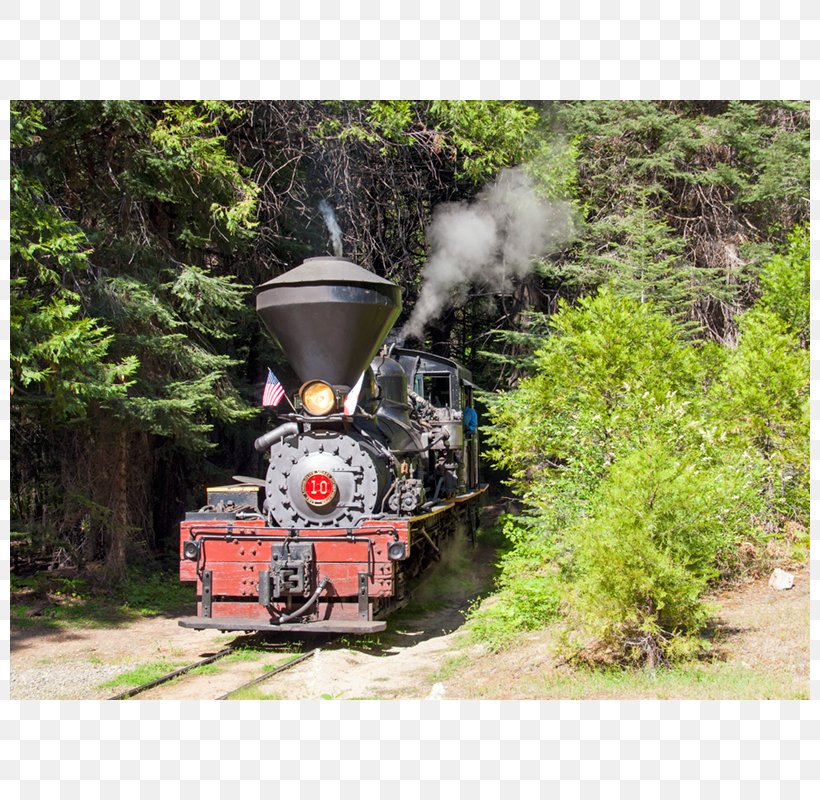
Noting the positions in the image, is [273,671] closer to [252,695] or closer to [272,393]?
[252,695]

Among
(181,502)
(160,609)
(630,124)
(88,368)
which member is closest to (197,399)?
(88,368)

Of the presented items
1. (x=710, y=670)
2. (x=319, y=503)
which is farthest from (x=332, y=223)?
(x=710, y=670)

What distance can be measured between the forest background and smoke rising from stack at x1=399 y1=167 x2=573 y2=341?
5.6 inches

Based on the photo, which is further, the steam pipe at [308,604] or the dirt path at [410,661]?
the steam pipe at [308,604]

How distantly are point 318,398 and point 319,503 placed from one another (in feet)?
3.35

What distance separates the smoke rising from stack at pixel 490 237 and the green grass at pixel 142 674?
26.4ft

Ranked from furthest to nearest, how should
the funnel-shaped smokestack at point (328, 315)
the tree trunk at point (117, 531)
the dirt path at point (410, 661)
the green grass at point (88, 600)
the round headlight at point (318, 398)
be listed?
the tree trunk at point (117, 531)
the green grass at point (88, 600)
the round headlight at point (318, 398)
the funnel-shaped smokestack at point (328, 315)
the dirt path at point (410, 661)

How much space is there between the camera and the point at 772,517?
30.2 ft

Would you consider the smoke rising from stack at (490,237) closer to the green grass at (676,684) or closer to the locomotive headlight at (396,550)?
the locomotive headlight at (396,550)

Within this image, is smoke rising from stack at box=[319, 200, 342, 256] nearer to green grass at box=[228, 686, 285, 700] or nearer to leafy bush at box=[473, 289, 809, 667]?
leafy bush at box=[473, 289, 809, 667]

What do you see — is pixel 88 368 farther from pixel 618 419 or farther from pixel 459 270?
pixel 459 270

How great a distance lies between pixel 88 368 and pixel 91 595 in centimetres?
371

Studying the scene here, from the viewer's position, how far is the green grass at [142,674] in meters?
6.68

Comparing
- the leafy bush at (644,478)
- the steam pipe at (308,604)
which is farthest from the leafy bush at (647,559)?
the steam pipe at (308,604)
